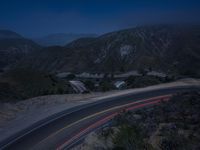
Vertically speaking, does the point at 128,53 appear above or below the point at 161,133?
below

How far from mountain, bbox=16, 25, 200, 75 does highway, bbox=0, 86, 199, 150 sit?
217ft

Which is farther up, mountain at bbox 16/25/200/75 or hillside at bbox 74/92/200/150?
Answer: hillside at bbox 74/92/200/150

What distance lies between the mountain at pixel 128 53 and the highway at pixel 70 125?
66.2m

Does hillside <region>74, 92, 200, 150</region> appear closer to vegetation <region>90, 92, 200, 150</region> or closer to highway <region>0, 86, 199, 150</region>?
vegetation <region>90, 92, 200, 150</region>

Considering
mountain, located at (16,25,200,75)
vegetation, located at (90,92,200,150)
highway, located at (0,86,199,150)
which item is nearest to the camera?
vegetation, located at (90,92,200,150)

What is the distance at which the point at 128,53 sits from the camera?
10500cm

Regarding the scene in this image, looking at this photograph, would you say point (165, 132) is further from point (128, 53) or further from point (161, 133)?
point (128, 53)

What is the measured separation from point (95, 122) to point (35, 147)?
4.86 metres

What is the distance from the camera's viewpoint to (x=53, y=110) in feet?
60.8

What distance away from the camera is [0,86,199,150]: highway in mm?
12258

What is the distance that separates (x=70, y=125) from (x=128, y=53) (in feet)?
304

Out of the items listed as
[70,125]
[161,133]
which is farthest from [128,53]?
[161,133]

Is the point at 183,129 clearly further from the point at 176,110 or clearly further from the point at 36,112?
the point at 36,112

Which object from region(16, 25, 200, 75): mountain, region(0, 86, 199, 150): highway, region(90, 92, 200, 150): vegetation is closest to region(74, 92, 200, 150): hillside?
region(90, 92, 200, 150): vegetation
